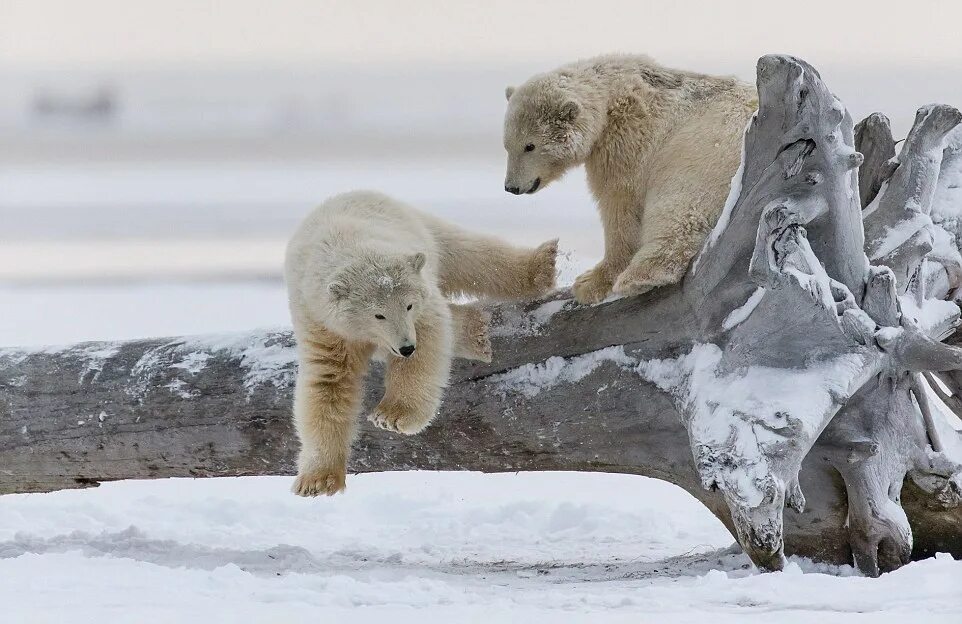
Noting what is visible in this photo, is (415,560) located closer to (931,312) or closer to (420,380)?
(420,380)

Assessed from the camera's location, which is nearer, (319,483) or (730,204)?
(730,204)

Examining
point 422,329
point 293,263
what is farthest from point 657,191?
point 293,263

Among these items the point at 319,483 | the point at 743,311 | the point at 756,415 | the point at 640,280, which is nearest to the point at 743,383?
the point at 756,415

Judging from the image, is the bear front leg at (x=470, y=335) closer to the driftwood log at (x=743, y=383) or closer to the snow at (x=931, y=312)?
the driftwood log at (x=743, y=383)

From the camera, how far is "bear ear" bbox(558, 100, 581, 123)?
4.52 metres

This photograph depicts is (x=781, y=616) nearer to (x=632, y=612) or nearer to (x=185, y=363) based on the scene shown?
(x=632, y=612)

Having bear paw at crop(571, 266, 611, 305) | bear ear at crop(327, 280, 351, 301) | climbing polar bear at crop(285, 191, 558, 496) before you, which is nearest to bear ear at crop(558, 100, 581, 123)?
bear paw at crop(571, 266, 611, 305)

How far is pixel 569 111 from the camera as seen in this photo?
4535 millimetres

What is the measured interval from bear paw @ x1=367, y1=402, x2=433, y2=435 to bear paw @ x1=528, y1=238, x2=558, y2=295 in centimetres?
99

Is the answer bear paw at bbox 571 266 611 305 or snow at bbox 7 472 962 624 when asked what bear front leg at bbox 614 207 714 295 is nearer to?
bear paw at bbox 571 266 611 305

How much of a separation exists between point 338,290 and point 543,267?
1105 mm

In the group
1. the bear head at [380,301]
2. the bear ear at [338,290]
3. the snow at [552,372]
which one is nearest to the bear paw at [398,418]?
the bear head at [380,301]

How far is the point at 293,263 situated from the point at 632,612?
6.90ft

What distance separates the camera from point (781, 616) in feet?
10.2
